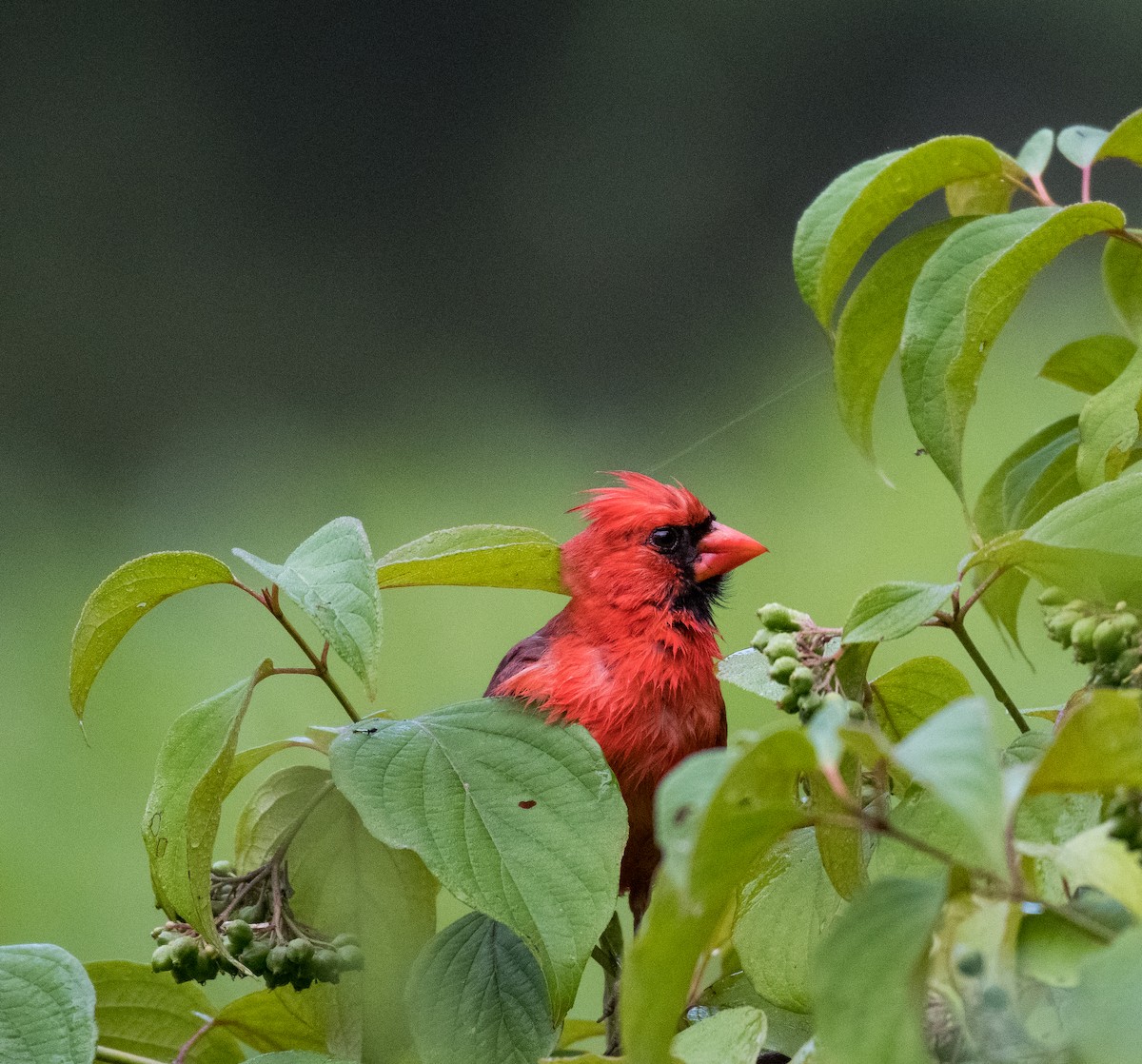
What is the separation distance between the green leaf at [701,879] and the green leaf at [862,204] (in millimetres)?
484

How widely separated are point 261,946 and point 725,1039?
328mm

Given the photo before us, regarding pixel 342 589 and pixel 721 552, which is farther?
pixel 721 552

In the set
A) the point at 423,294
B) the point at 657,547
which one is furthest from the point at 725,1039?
the point at 423,294

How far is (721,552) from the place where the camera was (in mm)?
1623

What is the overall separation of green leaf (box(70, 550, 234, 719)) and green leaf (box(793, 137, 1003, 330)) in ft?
1.37

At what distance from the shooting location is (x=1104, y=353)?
108cm

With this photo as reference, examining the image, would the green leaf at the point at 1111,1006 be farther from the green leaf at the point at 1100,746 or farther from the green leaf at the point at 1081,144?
the green leaf at the point at 1081,144

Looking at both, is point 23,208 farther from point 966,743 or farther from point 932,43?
point 966,743

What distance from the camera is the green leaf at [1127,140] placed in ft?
2.98

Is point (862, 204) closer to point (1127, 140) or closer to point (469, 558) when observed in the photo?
point (1127, 140)

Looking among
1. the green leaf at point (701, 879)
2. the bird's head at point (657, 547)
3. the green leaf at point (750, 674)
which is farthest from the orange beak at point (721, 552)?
the green leaf at point (701, 879)

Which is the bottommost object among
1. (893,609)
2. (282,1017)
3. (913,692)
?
(282,1017)

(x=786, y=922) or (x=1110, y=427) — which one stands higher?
(x=1110, y=427)

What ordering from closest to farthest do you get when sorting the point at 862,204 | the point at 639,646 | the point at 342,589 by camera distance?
the point at 342,589, the point at 862,204, the point at 639,646
